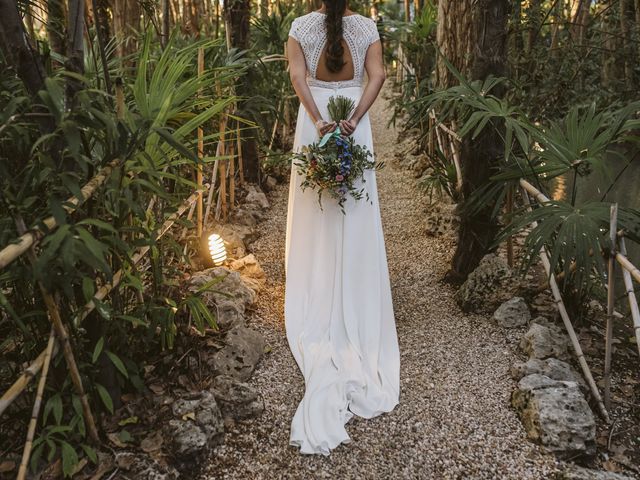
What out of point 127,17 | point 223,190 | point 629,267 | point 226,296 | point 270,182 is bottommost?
point 270,182

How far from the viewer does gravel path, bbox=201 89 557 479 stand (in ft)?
6.66

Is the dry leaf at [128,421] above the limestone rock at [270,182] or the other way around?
the other way around

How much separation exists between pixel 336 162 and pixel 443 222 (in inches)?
73.3

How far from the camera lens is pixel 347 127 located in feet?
8.93

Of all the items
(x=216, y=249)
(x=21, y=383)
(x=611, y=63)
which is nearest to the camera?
(x=21, y=383)

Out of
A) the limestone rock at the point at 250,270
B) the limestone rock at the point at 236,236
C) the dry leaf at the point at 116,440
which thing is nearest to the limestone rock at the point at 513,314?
the limestone rock at the point at 250,270

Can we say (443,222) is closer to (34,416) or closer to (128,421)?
(128,421)

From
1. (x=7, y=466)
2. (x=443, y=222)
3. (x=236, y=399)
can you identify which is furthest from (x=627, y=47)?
(x=7, y=466)

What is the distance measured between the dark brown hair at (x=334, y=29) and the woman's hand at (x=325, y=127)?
12.7 inches

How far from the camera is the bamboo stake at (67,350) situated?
4.81ft

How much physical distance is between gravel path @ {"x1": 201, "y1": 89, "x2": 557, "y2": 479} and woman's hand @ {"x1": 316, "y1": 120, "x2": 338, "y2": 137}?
3.58 feet

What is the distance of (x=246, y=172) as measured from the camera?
206 inches

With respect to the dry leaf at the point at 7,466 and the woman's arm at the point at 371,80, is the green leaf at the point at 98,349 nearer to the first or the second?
the dry leaf at the point at 7,466

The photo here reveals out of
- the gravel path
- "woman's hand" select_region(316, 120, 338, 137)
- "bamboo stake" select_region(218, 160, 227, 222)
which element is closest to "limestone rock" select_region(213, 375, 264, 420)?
the gravel path
